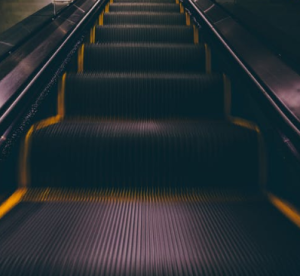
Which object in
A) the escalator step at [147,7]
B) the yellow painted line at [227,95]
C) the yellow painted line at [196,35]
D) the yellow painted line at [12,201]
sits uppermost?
the escalator step at [147,7]

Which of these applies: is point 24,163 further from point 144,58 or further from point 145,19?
point 145,19

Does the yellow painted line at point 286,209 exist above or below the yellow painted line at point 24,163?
below

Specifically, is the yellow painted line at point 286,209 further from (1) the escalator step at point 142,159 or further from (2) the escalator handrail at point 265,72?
(2) the escalator handrail at point 265,72

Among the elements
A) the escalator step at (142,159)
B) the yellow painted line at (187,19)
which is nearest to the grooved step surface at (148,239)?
the escalator step at (142,159)

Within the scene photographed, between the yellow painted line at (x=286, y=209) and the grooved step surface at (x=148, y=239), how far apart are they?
4 centimetres

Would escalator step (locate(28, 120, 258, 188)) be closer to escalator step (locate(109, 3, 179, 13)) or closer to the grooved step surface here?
the grooved step surface

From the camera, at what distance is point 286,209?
1292mm

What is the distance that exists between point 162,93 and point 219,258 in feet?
3.94

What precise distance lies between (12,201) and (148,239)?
69cm

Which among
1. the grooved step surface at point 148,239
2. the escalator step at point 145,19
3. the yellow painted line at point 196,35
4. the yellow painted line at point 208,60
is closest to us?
the grooved step surface at point 148,239

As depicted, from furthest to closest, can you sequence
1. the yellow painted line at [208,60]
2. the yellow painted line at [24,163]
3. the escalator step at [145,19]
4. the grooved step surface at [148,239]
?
the escalator step at [145,19] → the yellow painted line at [208,60] → the yellow painted line at [24,163] → the grooved step surface at [148,239]

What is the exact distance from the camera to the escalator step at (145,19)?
3.63 meters

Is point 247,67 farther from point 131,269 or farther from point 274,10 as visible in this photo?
point 274,10

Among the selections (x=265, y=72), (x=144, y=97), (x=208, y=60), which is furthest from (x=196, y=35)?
(x=265, y=72)
